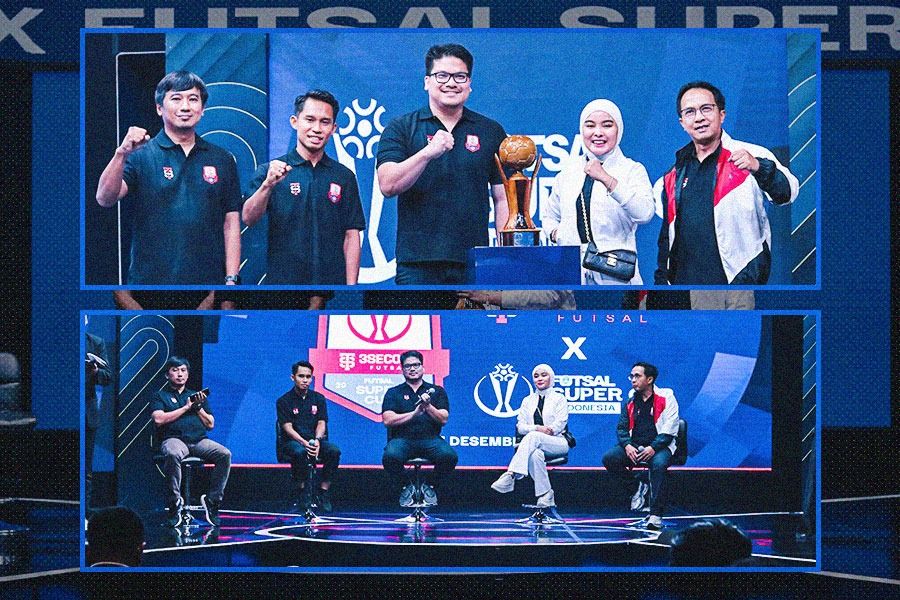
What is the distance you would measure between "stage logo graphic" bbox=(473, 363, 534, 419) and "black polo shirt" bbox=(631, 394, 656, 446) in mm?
379

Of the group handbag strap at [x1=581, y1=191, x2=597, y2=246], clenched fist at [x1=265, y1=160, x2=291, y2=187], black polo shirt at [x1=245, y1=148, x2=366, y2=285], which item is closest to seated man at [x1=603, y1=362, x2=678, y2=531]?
handbag strap at [x1=581, y1=191, x2=597, y2=246]

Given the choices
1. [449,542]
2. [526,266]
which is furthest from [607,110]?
[449,542]

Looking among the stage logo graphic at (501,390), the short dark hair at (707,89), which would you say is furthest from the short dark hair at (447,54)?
the stage logo graphic at (501,390)

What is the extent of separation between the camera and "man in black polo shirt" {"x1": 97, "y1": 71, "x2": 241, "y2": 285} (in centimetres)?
420

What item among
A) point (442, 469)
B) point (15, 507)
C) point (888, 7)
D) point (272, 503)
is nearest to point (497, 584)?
point (442, 469)

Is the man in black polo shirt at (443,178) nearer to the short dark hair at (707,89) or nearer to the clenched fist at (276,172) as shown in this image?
the clenched fist at (276,172)

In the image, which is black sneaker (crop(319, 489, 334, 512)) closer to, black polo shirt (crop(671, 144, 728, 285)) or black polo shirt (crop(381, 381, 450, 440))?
black polo shirt (crop(381, 381, 450, 440))

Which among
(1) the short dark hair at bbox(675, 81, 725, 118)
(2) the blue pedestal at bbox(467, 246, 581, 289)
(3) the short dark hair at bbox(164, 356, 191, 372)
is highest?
(1) the short dark hair at bbox(675, 81, 725, 118)

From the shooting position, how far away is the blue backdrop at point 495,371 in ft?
14.0

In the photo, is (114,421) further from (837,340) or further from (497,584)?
(837,340)

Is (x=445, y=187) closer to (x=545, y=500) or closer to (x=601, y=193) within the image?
(x=601, y=193)

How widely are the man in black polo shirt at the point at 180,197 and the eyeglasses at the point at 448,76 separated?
76cm

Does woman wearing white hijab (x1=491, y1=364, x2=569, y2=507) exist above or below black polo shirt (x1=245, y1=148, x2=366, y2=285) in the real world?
below

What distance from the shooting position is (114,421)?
4.33 m
